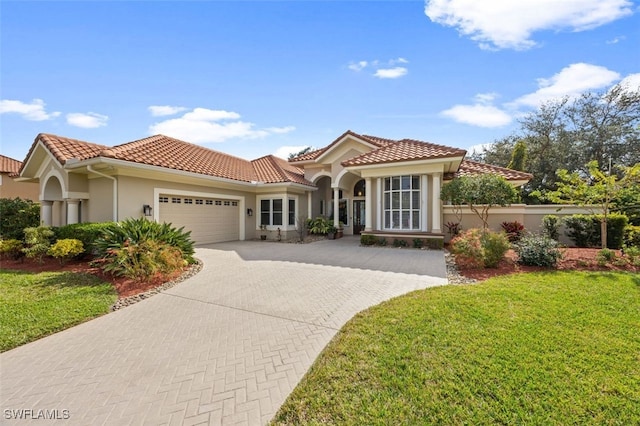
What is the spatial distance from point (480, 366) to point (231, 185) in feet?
48.7

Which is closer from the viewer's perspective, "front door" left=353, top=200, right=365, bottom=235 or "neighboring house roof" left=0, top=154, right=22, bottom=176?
"front door" left=353, top=200, right=365, bottom=235

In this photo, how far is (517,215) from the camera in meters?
14.1

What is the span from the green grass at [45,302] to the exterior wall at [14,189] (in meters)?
18.9

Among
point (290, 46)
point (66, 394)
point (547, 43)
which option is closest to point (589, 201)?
point (547, 43)

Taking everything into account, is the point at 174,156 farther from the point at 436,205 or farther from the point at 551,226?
the point at 551,226

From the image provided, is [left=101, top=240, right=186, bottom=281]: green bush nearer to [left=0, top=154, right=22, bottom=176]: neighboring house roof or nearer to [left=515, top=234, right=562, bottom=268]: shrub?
[left=515, top=234, right=562, bottom=268]: shrub

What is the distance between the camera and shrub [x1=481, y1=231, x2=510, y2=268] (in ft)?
27.3

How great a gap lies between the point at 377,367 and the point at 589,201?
11.5m

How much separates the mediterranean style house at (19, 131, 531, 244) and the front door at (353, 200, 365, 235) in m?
0.07

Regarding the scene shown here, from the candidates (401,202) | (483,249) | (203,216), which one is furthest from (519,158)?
(203,216)

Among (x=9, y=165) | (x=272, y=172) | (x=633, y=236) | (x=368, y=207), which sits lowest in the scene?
(x=633, y=236)

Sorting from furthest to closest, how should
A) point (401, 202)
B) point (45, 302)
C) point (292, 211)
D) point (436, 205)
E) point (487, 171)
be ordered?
point (292, 211)
point (487, 171)
point (401, 202)
point (436, 205)
point (45, 302)

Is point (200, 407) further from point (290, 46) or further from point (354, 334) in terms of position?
point (290, 46)

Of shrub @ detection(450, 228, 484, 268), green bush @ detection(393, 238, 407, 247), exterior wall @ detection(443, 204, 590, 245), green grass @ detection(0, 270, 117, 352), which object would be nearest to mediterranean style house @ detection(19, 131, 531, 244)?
green bush @ detection(393, 238, 407, 247)
